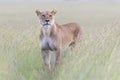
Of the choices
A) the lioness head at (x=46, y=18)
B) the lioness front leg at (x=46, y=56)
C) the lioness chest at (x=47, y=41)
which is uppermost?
the lioness head at (x=46, y=18)

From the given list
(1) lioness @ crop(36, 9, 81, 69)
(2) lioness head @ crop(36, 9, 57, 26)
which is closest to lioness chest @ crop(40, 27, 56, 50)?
(1) lioness @ crop(36, 9, 81, 69)

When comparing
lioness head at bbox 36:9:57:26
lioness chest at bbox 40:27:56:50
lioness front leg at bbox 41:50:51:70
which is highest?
lioness head at bbox 36:9:57:26

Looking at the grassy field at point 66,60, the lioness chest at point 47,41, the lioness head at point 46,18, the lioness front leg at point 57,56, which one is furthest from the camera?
the lioness chest at point 47,41

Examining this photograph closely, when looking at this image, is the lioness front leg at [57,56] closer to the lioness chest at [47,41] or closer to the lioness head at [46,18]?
the lioness chest at [47,41]

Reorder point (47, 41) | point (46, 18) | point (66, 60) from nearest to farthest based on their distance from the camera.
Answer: point (66, 60), point (46, 18), point (47, 41)

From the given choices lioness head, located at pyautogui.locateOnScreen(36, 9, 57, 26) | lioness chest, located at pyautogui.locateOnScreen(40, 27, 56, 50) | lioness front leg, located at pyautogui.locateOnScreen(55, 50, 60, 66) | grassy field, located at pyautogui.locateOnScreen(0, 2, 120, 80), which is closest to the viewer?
grassy field, located at pyautogui.locateOnScreen(0, 2, 120, 80)

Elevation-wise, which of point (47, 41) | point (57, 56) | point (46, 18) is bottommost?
point (57, 56)

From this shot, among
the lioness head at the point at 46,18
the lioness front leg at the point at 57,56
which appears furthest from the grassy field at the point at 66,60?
the lioness head at the point at 46,18

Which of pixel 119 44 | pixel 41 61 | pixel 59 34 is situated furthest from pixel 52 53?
pixel 119 44

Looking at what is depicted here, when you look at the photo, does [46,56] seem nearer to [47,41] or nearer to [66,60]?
[47,41]

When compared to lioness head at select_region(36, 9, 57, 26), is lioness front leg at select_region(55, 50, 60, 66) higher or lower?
lower

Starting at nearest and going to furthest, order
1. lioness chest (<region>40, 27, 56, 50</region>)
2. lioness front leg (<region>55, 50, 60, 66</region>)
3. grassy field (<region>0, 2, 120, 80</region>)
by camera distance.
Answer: grassy field (<region>0, 2, 120, 80</region>), lioness front leg (<region>55, 50, 60, 66</region>), lioness chest (<region>40, 27, 56, 50</region>)

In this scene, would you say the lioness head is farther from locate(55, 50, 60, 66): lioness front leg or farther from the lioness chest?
locate(55, 50, 60, 66): lioness front leg

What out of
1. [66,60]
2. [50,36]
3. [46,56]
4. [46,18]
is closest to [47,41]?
[50,36]
